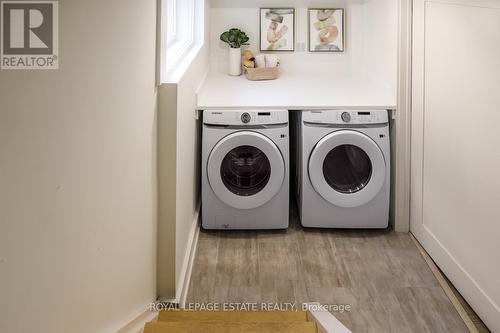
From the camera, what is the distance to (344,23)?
414 centimetres

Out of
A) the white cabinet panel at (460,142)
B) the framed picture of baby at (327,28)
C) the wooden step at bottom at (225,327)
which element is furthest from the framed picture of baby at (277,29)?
the wooden step at bottom at (225,327)

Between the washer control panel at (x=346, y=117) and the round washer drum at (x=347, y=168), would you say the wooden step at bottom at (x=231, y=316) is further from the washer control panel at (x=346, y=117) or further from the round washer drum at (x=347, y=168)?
the washer control panel at (x=346, y=117)

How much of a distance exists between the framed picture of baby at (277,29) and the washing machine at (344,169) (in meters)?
1.34

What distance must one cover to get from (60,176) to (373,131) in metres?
2.31

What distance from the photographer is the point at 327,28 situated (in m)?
4.15

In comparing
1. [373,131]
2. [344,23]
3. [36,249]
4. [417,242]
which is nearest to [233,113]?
[373,131]

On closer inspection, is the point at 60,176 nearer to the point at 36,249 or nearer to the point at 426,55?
the point at 36,249

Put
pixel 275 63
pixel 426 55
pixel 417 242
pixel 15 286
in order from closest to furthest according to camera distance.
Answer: pixel 15 286, pixel 426 55, pixel 417 242, pixel 275 63

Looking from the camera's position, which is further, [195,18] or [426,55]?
[195,18]

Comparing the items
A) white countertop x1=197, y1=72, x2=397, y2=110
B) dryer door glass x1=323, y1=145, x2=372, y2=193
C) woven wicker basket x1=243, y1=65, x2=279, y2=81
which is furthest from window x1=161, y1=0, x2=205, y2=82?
dryer door glass x1=323, y1=145, x2=372, y2=193

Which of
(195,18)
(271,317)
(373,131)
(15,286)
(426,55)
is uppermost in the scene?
(195,18)

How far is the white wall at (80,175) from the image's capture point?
91 cm

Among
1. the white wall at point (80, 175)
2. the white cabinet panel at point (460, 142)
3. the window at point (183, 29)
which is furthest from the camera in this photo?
the window at point (183, 29)

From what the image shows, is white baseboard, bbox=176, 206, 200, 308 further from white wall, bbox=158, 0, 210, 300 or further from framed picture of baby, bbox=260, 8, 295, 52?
framed picture of baby, bbox=260, 8, 295, 52
